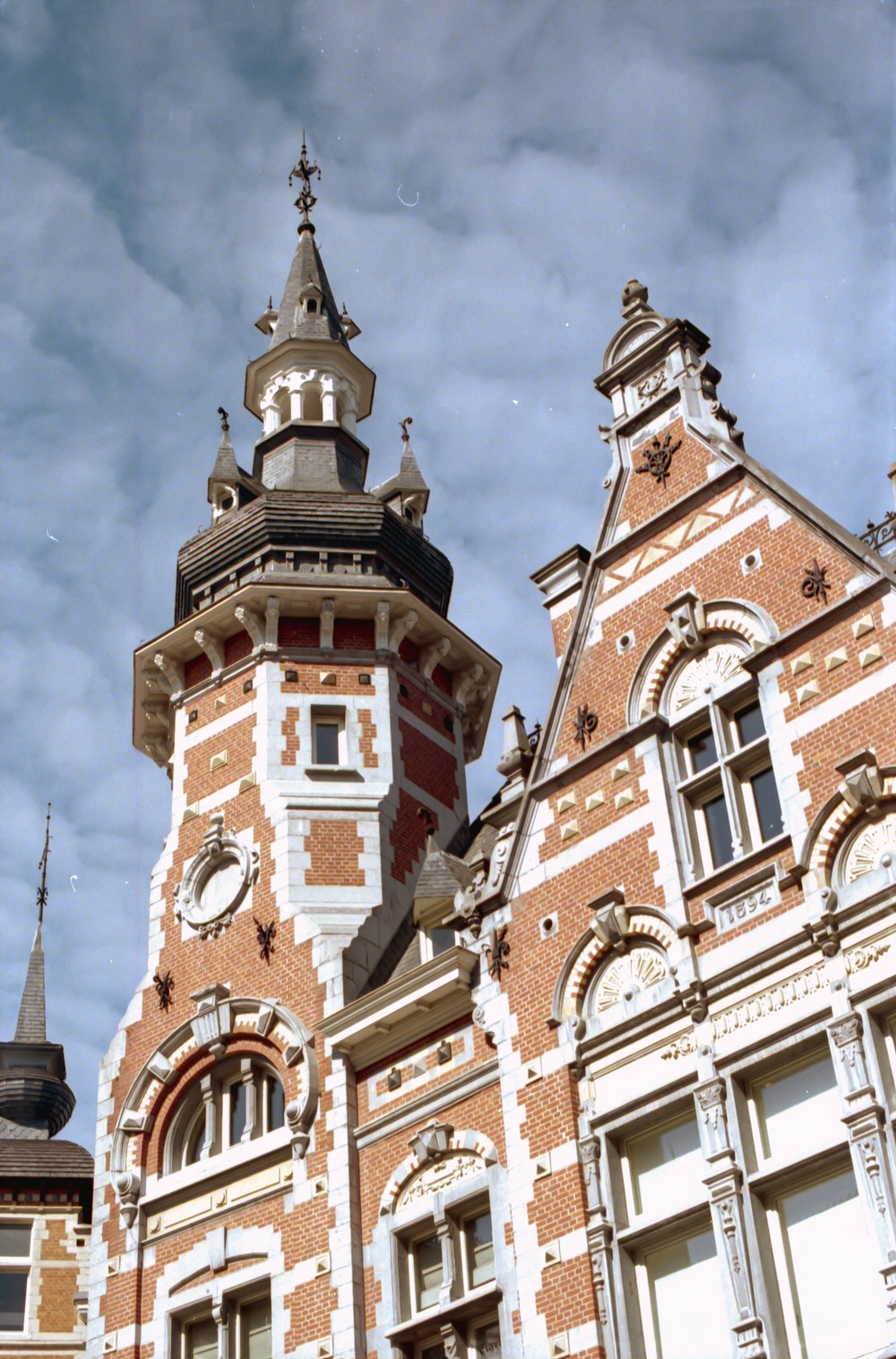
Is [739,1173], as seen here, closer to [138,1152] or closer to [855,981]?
[855,981]

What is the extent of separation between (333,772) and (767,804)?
363 inches

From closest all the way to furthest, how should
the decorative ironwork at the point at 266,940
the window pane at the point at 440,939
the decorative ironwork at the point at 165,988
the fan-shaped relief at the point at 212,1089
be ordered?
the window pane at the point at 440,939 < the fan-shaped relief at the point at 212,1089 < the decorative ironwork at the point at 266,940 < the decorative ironwork at the point at 165,988

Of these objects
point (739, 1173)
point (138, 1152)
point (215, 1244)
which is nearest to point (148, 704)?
point (138, 1152)

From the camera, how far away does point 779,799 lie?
1980cm

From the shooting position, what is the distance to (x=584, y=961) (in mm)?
20828

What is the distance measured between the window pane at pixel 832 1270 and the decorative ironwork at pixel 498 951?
502 cm

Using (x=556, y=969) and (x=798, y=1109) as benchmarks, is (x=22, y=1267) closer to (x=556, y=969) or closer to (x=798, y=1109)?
(x=556, y=969)

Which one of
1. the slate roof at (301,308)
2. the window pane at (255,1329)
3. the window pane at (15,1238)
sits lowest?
the window pane at (255,1329)

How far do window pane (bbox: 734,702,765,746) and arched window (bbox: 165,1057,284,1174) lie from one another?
818 centimetres

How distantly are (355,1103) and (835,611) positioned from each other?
28.7 ft

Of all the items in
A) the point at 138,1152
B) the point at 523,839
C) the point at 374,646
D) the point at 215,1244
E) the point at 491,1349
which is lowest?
the point at 491,1349

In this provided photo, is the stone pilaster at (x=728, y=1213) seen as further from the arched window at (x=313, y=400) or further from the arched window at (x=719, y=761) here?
the arched window at (x=313, y=400)

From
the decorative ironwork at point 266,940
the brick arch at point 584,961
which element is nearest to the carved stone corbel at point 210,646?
the decorative ironwork at point 266,940

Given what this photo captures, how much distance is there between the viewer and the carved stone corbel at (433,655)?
101 feet
